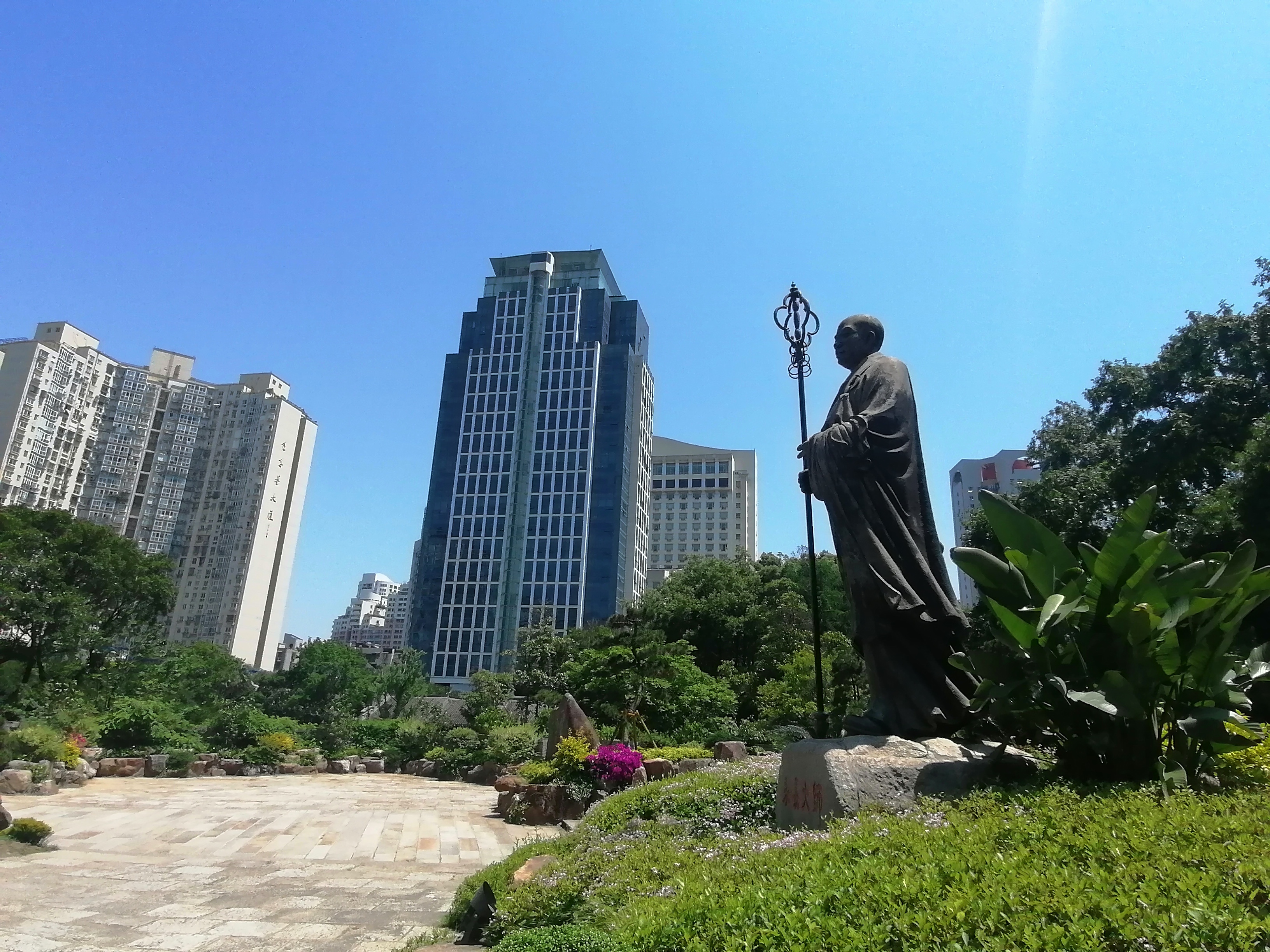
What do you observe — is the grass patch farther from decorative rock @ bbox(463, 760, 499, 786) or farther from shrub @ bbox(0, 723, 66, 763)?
shrub @ bbox(0, 723, 66, 763)

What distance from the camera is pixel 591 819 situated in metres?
5.88

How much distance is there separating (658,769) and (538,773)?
5.63 ft

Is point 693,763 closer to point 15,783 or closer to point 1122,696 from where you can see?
point 1122,696

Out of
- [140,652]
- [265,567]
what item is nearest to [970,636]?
[140,652]

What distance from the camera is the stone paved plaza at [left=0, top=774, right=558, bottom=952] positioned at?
15.5ft

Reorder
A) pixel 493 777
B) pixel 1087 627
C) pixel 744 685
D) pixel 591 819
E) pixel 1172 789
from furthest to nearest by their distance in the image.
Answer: pixel 744 685, pixel 493 777, pixel 591 819, pixel 1087 627, pixel 1172 789

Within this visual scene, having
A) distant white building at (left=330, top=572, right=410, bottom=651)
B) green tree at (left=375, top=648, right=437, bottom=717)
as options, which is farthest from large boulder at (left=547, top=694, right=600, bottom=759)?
distant white building at (left=330, top=572, right=410, bottom=651)

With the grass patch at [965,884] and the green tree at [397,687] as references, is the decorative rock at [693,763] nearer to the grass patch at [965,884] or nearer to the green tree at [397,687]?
the grass patch at [965,884]

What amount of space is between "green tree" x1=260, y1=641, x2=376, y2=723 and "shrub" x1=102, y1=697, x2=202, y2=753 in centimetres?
778

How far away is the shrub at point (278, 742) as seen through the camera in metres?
18.4

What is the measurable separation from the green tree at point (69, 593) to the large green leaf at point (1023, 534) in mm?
23264

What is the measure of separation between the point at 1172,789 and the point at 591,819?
393cm

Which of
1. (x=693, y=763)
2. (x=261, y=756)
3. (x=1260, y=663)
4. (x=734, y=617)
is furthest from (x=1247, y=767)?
(x=734, y=617)

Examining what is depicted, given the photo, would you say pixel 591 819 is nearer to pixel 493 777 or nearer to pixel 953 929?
pixel 953 929
